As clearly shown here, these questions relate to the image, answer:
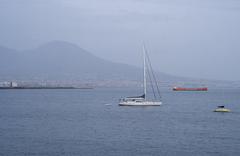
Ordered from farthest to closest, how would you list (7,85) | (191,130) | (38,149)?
(7,85) < (191,130) < (38,149)

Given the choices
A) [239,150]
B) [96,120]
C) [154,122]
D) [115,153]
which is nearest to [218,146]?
[239,150]

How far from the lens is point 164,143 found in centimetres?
2433

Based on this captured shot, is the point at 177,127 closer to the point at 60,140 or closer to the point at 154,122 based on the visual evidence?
the point at 154,122

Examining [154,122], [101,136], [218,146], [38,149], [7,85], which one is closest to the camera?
[38,149]

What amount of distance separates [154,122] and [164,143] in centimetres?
1071

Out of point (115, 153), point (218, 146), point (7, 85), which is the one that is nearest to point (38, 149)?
point (115, 153)

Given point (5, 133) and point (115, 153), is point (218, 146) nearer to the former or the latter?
point (115, 153)

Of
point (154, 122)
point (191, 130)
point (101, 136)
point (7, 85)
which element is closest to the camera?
point (101, 136)

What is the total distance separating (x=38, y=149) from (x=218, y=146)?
8648 millimetres

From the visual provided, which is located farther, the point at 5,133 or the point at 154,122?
the point at 154,122

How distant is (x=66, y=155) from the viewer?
2059 centimetres

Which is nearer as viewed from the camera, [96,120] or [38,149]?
[38,149]

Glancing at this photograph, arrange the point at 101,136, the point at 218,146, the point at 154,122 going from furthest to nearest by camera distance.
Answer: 1. the point at 154,122
2. the point at 101,136
3. the point at 218,146

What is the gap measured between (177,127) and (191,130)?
1775 mm
